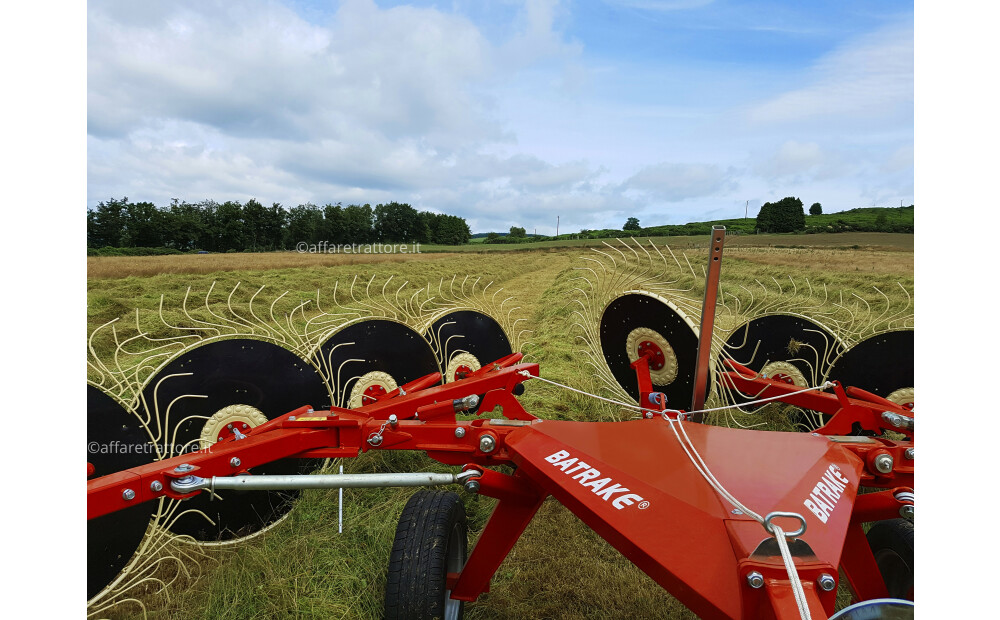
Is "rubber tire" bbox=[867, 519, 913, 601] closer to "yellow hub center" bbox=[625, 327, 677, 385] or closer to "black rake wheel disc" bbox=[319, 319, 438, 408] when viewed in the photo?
"yellow hub center" bbox=[625, 327, 677, 385]

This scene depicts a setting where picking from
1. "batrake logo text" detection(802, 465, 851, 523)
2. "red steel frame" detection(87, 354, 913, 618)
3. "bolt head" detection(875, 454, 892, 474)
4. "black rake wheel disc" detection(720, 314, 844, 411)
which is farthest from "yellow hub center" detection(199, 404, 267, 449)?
"black rake wheel disc" detection(720, 314, 844, 411)

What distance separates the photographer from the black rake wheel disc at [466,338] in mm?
5516

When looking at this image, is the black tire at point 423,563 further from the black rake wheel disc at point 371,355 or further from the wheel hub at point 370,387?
the black rake wheel disc at point 371,355

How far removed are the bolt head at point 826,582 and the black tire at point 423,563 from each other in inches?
62.4

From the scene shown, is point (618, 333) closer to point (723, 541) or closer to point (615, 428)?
point (615, 428)

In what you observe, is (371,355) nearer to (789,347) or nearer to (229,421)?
(229,421)

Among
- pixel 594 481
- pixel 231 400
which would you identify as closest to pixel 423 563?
pixel 594 481

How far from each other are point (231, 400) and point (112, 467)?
2.43ft

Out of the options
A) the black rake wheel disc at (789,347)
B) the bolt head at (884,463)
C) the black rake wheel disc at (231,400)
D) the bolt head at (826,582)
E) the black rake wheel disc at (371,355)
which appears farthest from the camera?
the black rake wheel disc at (789,347)

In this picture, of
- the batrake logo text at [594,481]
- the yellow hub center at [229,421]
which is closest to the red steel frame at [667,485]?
the batrake logo text at [594,481]

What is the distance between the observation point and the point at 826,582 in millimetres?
1162

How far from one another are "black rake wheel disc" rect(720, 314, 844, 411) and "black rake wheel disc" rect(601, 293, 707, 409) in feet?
3.54

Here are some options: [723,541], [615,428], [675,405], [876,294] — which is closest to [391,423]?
[615,428]

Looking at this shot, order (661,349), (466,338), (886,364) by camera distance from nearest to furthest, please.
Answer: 1. (661,349)
2. (886,364)
3. (466,338)
